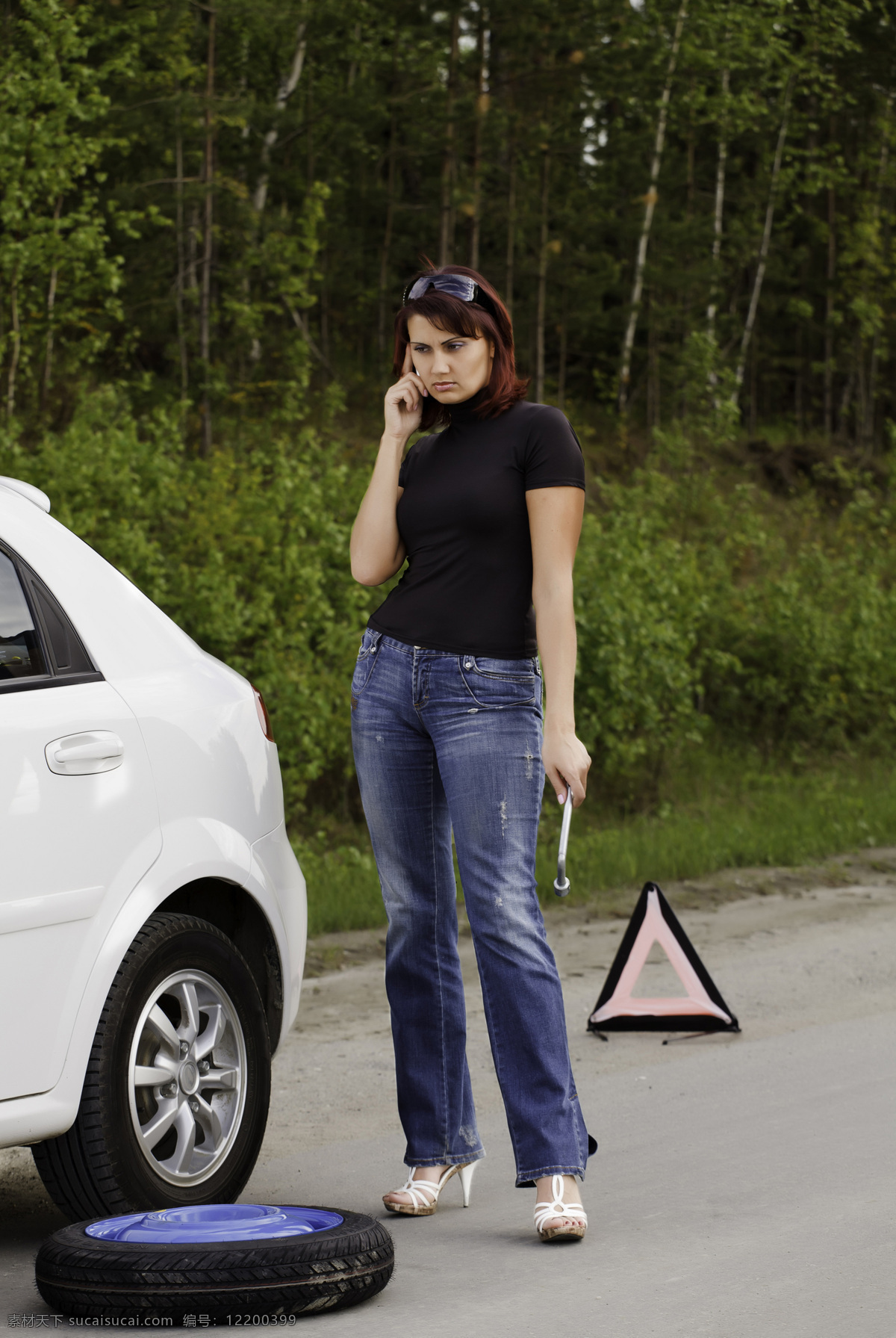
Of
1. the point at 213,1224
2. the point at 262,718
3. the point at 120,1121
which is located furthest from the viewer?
the point at 262,718

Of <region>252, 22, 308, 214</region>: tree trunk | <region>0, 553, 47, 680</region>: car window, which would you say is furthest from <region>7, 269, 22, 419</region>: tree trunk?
<region>0, 553, 47, 680</region>: car window

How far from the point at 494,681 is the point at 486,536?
13.5 inches

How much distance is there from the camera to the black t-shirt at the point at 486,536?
148 inches

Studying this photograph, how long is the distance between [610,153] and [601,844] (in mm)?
20519

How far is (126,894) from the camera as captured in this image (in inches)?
142

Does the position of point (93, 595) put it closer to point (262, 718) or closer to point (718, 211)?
point (262, 718)

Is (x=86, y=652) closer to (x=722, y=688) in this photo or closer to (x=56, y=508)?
(x=56, y=508)

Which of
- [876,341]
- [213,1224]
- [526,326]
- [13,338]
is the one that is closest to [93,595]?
[213,1224]

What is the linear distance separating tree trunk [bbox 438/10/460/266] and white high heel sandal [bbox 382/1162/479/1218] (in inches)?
736

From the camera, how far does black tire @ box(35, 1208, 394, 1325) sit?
3141 mm

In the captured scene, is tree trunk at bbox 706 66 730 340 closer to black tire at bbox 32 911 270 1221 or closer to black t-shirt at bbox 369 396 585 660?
black t-shirt at bbox 369 396 585 660

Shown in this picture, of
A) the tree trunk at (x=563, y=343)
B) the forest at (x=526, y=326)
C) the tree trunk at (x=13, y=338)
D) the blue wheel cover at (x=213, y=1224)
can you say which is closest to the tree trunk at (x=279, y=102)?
the forest at (x=526, y=326)

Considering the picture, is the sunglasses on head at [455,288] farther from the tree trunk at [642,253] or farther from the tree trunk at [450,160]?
the tree trunk at [642,253]

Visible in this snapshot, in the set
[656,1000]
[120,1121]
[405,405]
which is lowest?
[656,1000]
